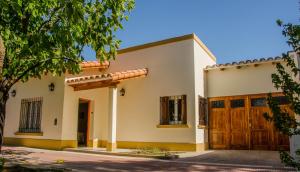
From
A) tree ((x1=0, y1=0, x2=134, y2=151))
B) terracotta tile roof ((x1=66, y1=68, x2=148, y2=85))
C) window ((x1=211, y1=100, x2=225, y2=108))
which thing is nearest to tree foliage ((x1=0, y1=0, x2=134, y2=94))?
tree ((x1=0, y1=0, x2=134, y2=151))

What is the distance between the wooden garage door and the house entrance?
638 cm

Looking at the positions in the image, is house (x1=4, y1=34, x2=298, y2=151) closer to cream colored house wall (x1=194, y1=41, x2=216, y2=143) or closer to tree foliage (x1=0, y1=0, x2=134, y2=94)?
cream colored house wall (x1=194, y1=41, x2=216, y2=143)

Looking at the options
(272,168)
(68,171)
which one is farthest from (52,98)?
(272,168)

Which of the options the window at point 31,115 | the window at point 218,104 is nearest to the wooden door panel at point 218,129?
the window at point 218,104

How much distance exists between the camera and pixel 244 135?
12875 millimetres

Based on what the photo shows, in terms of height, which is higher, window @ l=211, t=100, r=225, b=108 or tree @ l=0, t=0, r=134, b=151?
tree @ l=0, t=0, r=134, b=151

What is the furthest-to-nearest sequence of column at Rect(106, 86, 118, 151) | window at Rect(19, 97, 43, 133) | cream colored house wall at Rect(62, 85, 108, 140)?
window at Rect(19, 97, 43, 133) → cream colored house wall at Rect(62, 85, 108, 140) → column at Rect(106, 86, 118, 151)

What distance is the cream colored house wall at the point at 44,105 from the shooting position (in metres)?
13.5

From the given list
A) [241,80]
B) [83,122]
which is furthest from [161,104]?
[83,122]

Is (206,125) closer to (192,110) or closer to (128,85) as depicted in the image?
(192,110)

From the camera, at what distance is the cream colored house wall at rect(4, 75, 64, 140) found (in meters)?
13.5

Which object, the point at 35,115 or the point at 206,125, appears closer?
the point at 206,125

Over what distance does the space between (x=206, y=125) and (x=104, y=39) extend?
26.8 ft

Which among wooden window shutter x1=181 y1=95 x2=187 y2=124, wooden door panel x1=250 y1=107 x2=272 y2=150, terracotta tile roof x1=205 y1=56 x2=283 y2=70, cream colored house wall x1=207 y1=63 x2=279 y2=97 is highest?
terracotta tile roof x1=205 y1=56 x2=283 y2=70
